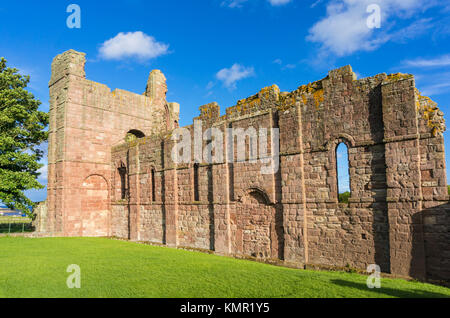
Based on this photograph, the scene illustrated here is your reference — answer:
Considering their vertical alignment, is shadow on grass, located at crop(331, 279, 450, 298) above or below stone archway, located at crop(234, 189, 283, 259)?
below

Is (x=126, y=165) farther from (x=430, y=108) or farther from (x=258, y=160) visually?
(x=430, y=108)

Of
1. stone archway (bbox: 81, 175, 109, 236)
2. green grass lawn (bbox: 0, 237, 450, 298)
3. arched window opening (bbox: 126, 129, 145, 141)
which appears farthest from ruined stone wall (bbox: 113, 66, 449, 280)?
arched window opening (bbox: 126, 129, 145, 141)

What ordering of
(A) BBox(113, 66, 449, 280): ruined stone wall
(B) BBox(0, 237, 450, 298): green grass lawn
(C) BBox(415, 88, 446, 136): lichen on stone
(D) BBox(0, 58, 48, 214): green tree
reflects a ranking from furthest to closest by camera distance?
(D) BBox(0, 58, 48, 214): green tree, (A) BBox(113, 66, 449, 280): ruined stone wall, (C) BBox(415, 88, 446, 136): lichen on stone, (B) BBox(0, 237, 450, 298): green grass lawn

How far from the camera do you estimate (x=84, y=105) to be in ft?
61.6

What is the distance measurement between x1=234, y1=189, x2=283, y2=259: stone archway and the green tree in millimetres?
13517

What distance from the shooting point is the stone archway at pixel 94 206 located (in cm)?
1836

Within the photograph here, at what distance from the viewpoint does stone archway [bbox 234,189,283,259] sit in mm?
10695

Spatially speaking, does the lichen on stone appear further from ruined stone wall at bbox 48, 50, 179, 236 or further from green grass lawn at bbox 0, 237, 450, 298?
ruined stone wall at bbox 48, 50, 179, 236

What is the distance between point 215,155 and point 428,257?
785 centimetres

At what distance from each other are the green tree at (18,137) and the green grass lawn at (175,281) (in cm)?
876

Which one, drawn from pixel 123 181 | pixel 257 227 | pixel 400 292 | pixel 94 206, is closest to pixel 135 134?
pixel 123 181

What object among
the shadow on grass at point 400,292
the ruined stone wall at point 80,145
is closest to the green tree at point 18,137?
the ruined stone wall at point 80,145

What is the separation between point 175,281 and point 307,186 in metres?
5.01
